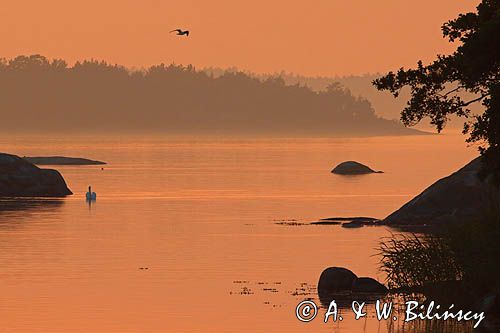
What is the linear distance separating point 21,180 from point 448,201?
3159cm

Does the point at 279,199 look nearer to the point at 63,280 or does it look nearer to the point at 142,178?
the point at 142,178

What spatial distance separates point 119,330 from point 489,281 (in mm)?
8638

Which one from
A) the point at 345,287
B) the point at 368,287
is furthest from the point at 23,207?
the point at 368,287

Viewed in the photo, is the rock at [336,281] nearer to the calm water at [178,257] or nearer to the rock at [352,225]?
the calm water at [178,257]

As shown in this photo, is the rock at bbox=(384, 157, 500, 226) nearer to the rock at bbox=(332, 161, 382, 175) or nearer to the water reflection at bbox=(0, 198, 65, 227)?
the water reflection at bbox=(0, 198, 65, 227)

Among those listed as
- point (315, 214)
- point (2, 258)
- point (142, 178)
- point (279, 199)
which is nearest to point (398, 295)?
point (2, 258)

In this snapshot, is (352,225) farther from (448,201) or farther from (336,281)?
(336,281)

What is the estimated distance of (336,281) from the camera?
138 ft

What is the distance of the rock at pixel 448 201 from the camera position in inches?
2559

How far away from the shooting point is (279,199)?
94.9 metres

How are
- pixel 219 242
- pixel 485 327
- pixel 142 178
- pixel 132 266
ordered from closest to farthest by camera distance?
pixel 485 327
pixel 132 266
pixel 219 242
pixel 142 178

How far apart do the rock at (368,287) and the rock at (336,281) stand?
0.57 feet

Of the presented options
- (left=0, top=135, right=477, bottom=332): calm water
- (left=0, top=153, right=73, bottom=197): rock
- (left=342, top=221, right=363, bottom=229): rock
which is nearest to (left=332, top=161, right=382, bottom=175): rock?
(left=0, top=135, right=477, bottom=332): calm water

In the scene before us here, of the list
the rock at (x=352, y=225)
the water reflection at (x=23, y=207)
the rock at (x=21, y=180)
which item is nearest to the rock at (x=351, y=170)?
the rock at (x=21, y=180)
